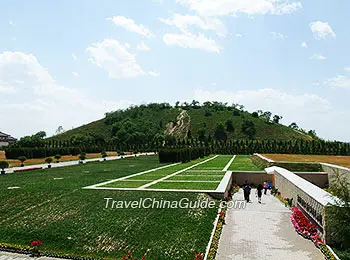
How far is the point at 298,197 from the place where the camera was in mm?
13258

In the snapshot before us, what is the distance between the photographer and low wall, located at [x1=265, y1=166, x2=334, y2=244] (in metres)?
9.41

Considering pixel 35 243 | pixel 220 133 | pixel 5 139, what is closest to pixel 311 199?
pixel 35 243

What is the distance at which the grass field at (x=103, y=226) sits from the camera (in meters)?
9.19

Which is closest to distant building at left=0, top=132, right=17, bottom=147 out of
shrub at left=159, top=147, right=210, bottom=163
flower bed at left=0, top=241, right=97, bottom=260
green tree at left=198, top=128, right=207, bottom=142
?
green tree at left=198, top=128, right=207, bottom=142

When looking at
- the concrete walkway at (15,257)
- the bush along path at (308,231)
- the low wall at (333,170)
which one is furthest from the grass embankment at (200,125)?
the concrete walkway at (15,257)

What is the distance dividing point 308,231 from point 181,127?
294ft

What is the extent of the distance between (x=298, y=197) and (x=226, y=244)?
5316 millimetres

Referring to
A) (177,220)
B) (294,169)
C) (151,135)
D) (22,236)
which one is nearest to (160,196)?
(177,220)

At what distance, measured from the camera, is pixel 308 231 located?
10.2 metres

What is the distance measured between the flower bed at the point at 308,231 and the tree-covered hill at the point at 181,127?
6677cm

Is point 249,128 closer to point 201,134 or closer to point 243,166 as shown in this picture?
point 201,134

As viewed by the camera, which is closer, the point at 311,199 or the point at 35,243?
the point at 35,243

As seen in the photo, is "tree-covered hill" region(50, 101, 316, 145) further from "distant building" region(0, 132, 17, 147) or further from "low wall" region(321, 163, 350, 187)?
"low wall" region(321, 163, 350, 187)

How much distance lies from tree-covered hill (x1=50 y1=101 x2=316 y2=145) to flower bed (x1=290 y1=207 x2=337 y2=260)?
66769 millimetres
